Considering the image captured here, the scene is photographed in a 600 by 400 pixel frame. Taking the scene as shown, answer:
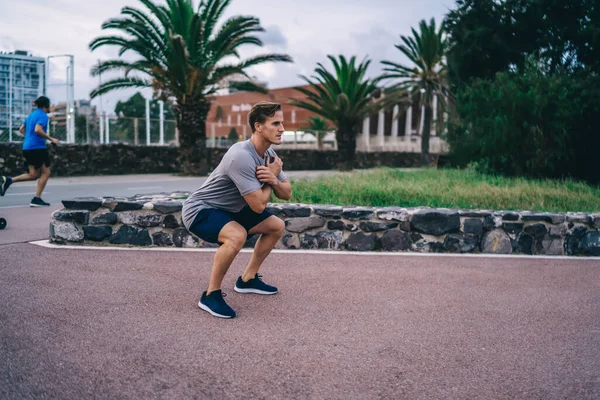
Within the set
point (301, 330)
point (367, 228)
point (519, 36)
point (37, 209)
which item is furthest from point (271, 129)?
point (519, 36)

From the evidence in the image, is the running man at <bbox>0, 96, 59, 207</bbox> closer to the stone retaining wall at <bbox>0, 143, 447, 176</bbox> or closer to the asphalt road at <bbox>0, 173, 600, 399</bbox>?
the asphalt road at <bbox>0, 173, 600, 399</bbox>

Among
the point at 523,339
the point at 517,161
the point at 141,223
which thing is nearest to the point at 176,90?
the point at 517,161

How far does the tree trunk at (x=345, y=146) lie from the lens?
102ft

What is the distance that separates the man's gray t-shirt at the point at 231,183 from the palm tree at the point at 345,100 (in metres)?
25.6

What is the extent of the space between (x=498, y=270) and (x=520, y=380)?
3.08 m

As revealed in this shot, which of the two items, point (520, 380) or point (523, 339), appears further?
point (523, 339)

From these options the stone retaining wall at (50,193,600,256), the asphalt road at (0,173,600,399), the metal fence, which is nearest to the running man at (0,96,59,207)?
the stone retaining wall at (50,193,600,256)

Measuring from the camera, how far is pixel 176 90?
74.1ft

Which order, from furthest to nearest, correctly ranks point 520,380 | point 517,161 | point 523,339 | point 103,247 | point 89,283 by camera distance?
point 517,161 → point 103,247 → point 89,283 → point 523,339 → point 520,380

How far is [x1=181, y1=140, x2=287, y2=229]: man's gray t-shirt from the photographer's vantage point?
4160 millimetres

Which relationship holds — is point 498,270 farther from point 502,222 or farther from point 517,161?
point 517,161

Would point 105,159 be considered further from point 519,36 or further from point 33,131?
point 519,36

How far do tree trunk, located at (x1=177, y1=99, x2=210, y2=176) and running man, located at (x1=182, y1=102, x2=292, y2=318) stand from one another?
18.8 meters

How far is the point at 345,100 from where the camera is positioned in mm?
29938
